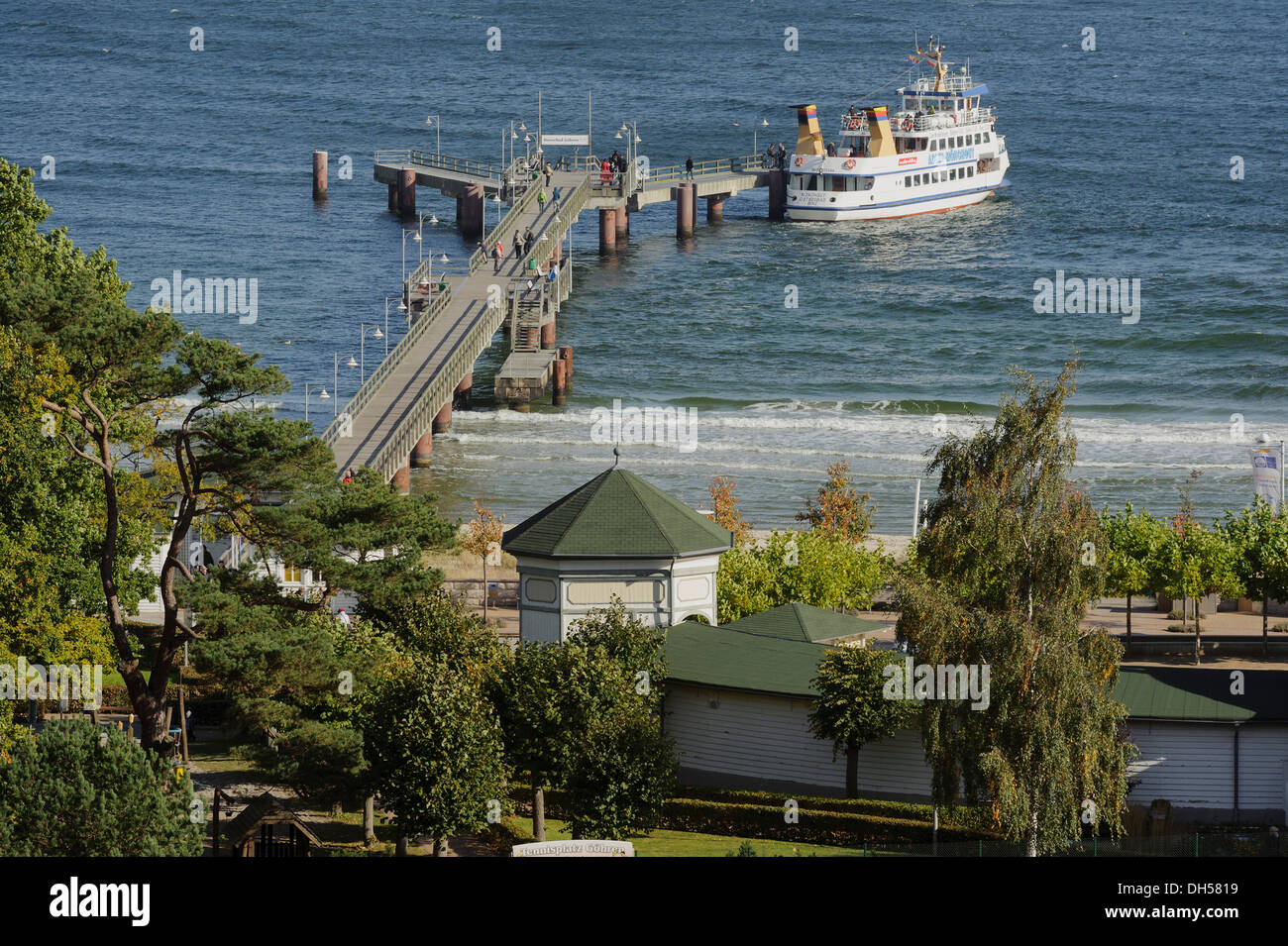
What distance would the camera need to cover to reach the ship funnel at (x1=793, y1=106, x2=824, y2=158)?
119375mm

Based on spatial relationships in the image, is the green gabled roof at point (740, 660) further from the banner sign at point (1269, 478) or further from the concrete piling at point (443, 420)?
the concrete piling at point (443, 420)

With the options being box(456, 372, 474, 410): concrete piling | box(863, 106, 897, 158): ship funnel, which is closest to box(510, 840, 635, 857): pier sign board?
box(456, 372, 474, 410): concrete piling

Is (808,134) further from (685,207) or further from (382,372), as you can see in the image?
(382,372)

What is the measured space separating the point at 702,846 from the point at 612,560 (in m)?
10.7

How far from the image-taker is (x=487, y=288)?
3469 inches

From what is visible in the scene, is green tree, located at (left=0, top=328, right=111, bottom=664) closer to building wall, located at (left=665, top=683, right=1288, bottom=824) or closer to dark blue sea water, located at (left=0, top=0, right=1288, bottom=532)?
building wall, located at (left=665, top=683, right=1288, bottom=824)

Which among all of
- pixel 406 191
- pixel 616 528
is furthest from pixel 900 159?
pixel 616 528

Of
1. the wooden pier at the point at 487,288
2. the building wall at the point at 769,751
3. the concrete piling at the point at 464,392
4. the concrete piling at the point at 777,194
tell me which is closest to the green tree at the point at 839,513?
the wooden pier at the point at 487,288

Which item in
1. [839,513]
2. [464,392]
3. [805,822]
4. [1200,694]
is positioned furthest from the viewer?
[464,392]

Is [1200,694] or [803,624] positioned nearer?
[1200,694]

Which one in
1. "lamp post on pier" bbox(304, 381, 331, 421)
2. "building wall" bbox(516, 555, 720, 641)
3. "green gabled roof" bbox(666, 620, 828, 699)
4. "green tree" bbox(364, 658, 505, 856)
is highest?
"lamp post on pier" bbox(304, 381, 331, 421)

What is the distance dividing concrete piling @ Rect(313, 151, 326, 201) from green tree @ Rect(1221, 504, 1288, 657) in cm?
8503
